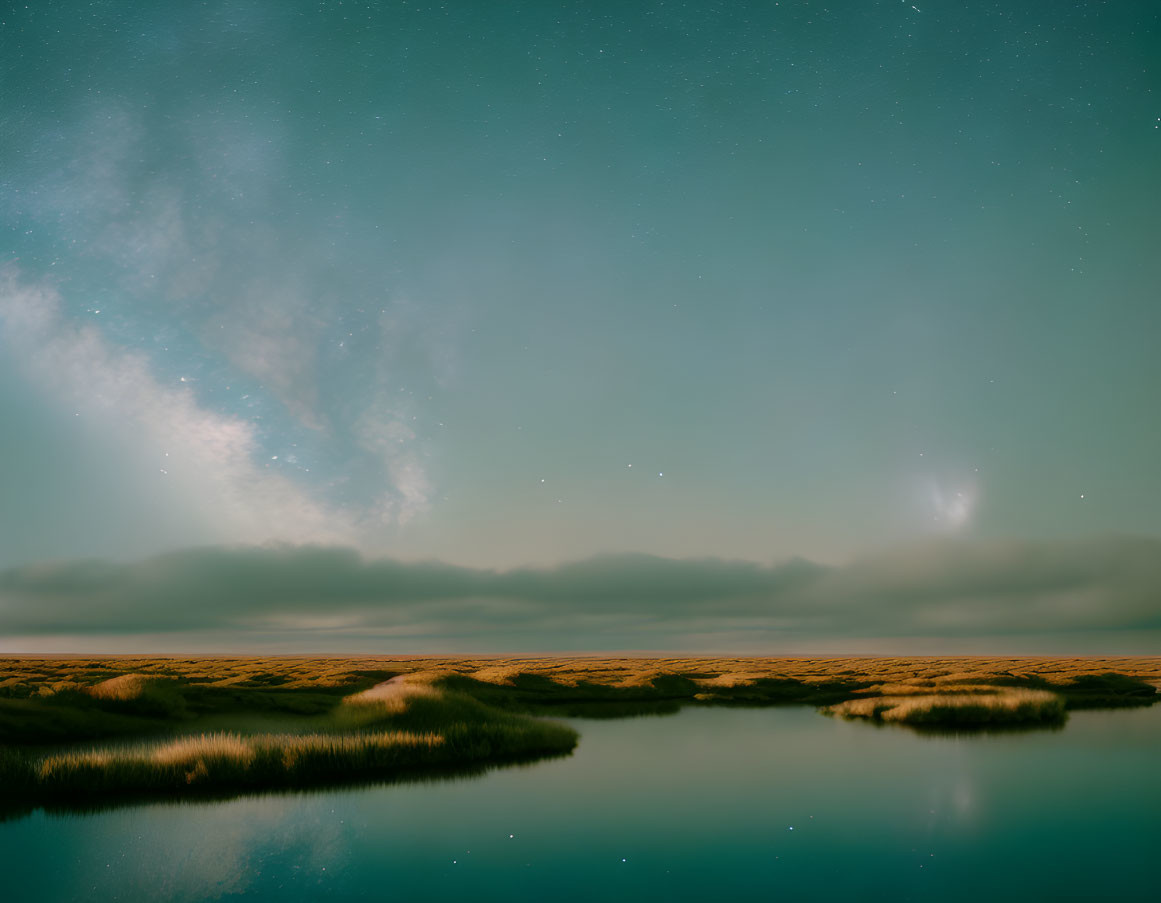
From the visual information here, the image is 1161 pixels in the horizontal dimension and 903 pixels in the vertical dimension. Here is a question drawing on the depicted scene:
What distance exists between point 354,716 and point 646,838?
1943cm

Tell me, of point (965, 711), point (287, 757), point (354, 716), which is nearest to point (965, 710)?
point (965, 711)

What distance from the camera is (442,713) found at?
103ft

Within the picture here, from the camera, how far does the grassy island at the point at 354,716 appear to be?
21.1 meters

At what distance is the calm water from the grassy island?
251 cm

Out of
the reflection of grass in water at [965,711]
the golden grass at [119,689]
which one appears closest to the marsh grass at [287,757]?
the golden grass at [119,689]

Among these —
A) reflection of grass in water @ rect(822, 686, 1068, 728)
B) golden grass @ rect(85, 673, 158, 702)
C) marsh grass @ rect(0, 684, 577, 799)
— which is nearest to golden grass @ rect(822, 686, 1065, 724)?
reflection of grass in water @ rect(822, 686, 1068, 728)

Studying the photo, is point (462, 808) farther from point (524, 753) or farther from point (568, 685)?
point (568, 685)

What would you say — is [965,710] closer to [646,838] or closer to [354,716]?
[646,838]

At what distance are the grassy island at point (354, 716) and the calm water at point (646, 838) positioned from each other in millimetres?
2514

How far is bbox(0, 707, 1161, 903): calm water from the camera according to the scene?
1380 cm

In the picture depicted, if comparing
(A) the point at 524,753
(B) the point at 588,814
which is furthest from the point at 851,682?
(B) the point at 588,814

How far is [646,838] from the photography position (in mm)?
17625

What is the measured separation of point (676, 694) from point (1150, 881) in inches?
1846

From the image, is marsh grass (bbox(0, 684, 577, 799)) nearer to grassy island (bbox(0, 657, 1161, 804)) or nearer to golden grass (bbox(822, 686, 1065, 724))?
grassy island (bbox(0, 657, 1161, 804))
